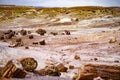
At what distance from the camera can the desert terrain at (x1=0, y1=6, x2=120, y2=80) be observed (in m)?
6.98

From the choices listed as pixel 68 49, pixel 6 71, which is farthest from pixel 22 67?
pixel 68 49

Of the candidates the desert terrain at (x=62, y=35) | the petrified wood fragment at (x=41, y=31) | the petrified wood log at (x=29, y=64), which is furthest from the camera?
the petrified wood fragment at (x=41, y=31)

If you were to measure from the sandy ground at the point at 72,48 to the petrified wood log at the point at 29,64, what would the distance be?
7.5 inches

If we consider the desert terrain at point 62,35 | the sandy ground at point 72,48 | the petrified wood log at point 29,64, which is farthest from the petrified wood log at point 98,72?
the petrified wood log at point 29,64

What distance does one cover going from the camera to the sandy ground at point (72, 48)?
6867 mm

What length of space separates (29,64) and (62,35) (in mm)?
1771

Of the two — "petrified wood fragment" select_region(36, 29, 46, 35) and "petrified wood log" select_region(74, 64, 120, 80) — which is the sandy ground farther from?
"petrified wood log" select_region(74, 64, 120, 80)

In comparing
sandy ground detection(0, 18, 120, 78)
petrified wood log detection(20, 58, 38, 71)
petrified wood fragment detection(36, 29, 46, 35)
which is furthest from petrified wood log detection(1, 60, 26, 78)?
petrified wood fragment detection(36, 29, 46, 35)

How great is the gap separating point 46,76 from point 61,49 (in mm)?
1293

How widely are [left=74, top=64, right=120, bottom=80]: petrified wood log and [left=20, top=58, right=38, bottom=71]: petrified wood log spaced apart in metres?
1.03

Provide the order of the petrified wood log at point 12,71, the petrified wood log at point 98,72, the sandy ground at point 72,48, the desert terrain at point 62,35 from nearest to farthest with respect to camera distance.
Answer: the petrified wood log at point 98,72, the petrified wood log at point 12,71, the sandy ground at point 72,48, the desert terrain at point 62,35

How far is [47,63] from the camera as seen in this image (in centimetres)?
683

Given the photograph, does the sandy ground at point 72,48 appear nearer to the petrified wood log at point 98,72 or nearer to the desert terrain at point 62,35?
the desert terrain at point 62,35

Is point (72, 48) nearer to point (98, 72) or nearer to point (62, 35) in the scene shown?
point (62, 35)
